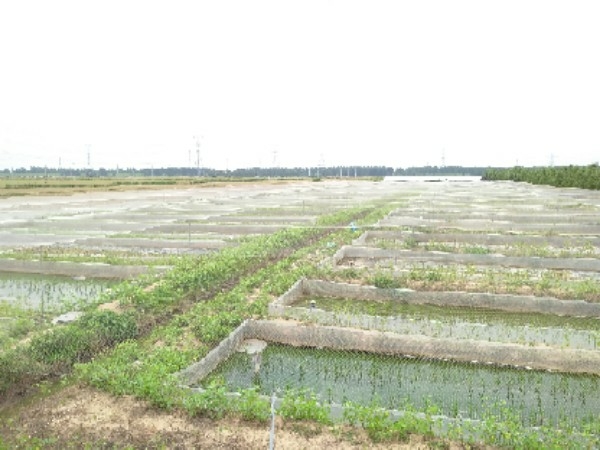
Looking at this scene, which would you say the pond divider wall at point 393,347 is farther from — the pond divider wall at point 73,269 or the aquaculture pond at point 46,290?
the pond divider wall at point 73,269

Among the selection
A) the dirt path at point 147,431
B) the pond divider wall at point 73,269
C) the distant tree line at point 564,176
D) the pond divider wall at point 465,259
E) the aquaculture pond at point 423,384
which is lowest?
the aquaculture pond at point 423,384

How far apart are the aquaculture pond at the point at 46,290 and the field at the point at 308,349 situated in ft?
0.16

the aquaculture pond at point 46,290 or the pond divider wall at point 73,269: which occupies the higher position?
the pond divider wall at point 73,269

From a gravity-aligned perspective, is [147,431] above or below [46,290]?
below

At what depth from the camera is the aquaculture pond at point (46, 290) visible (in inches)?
345

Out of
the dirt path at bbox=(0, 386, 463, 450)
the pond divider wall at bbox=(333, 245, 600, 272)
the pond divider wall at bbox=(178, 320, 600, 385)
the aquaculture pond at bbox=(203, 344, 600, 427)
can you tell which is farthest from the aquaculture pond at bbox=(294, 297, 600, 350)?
the pond divider wall at bbox=(333, 245, 600, 272)

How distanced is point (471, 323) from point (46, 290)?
24.7 feet

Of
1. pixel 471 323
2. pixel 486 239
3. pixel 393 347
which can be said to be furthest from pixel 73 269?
pixel 486 239

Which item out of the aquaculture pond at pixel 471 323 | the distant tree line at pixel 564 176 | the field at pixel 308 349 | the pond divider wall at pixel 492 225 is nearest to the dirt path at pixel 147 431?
the field at pixel 308 349

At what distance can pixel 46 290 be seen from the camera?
9.92 m

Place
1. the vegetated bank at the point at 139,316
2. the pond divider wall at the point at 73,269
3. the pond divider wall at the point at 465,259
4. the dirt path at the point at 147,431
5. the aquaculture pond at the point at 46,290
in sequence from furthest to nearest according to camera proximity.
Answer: the pond divider wall at the point at 465,259 → the pond divider wall at the point at 73,269 → the aquaculture pond at the point at 46,290 → the vegetated bank at the point at 139,316 → the dirt path at the point at 147,431

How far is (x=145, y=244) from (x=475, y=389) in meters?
10.7

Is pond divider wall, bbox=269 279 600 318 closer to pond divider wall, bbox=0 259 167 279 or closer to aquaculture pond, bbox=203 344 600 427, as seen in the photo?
aquaculture pond, bbox=203 344 600 427

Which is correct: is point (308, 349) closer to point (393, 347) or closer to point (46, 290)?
point (393, 347)
